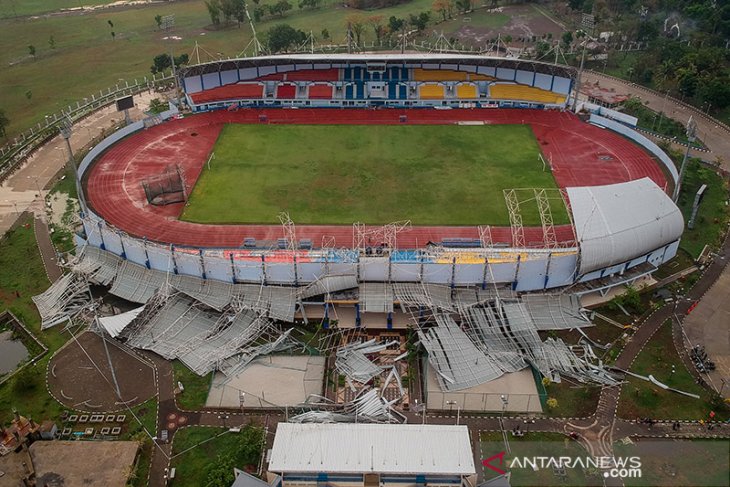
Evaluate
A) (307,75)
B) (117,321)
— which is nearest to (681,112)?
(307,75)

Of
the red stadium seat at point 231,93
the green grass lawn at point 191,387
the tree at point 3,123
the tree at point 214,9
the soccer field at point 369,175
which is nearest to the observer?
the green grass lawn at point 191,387

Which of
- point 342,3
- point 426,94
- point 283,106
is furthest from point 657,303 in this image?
point 342,3

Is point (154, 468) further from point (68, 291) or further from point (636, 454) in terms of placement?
point (636, 454)

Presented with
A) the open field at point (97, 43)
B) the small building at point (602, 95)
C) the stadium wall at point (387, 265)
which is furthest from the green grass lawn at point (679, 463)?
the open field at point (97, 43)

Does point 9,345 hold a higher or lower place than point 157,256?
lower

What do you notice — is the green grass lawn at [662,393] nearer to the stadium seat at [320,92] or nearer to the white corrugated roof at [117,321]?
the white corrugated roof at [117,321]

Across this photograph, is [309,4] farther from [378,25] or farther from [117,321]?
[117,321]

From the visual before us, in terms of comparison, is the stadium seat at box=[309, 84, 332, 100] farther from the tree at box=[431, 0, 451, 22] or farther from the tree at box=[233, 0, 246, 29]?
the tree at box=[431, 0, 451, 22]

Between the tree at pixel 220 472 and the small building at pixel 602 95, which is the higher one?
the small building at pixel 602 95
